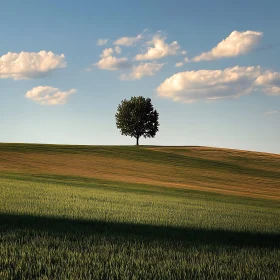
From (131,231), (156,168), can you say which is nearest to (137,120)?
(156,168)

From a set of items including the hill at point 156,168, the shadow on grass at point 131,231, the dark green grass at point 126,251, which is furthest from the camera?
the hill at point 156,168

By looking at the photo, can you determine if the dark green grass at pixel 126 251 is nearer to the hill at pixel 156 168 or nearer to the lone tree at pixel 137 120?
the hill at pixel 156 168

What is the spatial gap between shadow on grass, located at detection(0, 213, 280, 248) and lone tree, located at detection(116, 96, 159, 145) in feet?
321

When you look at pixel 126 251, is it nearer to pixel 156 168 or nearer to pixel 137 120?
pixel 156 168

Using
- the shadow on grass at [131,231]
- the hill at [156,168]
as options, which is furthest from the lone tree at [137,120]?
the shadow on grass at [131,231]

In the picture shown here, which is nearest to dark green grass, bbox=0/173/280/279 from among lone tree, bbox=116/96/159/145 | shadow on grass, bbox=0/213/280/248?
shadow on grass, bbox=0/213/280/248

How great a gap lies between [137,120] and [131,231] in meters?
99.6

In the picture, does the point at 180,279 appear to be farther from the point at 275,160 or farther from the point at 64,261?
the point at 275,160

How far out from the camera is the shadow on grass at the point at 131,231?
8672 millimetres

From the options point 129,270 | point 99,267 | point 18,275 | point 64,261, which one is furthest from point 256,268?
point 18,275

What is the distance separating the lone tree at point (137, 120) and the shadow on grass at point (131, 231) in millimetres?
97846

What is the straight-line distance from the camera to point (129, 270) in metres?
5.76

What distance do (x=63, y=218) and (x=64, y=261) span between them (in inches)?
212

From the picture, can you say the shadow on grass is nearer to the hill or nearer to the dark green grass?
the dark green grass
